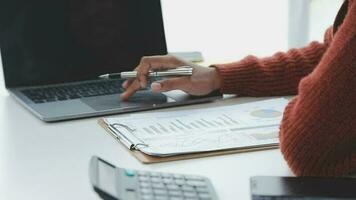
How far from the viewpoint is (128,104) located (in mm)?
1231

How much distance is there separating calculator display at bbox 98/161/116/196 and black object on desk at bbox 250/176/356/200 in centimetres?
17

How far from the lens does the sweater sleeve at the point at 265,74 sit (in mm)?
1309

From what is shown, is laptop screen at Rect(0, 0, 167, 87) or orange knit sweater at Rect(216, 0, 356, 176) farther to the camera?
laptop screen at Rect(0, 0, 167, 87)

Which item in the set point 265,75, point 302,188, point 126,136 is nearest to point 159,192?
point 302,188

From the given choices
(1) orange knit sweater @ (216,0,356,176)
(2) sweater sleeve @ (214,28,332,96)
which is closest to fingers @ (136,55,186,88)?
(2) sweater sleeve @ (214,28,332,96)

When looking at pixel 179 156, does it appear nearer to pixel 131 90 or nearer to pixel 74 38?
pixel 131 90

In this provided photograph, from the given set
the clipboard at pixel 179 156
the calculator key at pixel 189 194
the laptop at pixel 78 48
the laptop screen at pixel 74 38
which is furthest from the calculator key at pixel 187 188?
the laptop screen at pixel 74 38

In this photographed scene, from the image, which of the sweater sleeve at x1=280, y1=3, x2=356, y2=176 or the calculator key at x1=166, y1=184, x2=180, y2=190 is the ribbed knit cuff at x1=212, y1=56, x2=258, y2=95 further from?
the calculator key at x1=166, y1=184, x2=180, y2=190

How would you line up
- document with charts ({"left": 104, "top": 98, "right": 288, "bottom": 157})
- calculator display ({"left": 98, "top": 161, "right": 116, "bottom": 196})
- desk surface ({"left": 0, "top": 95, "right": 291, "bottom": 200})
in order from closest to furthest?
calculator display ({"left": 98, "top": 161, "right": 116, "bottom": 196}) → desk surface ({"left": 0, "top": 95, "right": 291, "bottom": 200}) → document with charts ({"left": 104, "top": 98, "right": 288, "bottom": 157})

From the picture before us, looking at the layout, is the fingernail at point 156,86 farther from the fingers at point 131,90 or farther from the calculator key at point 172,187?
the calculator key at point 172,187

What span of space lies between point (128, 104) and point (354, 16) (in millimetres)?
524

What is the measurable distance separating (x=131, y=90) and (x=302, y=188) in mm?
581

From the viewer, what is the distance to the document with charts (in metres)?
0.97

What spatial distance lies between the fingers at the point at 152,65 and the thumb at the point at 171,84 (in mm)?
27
